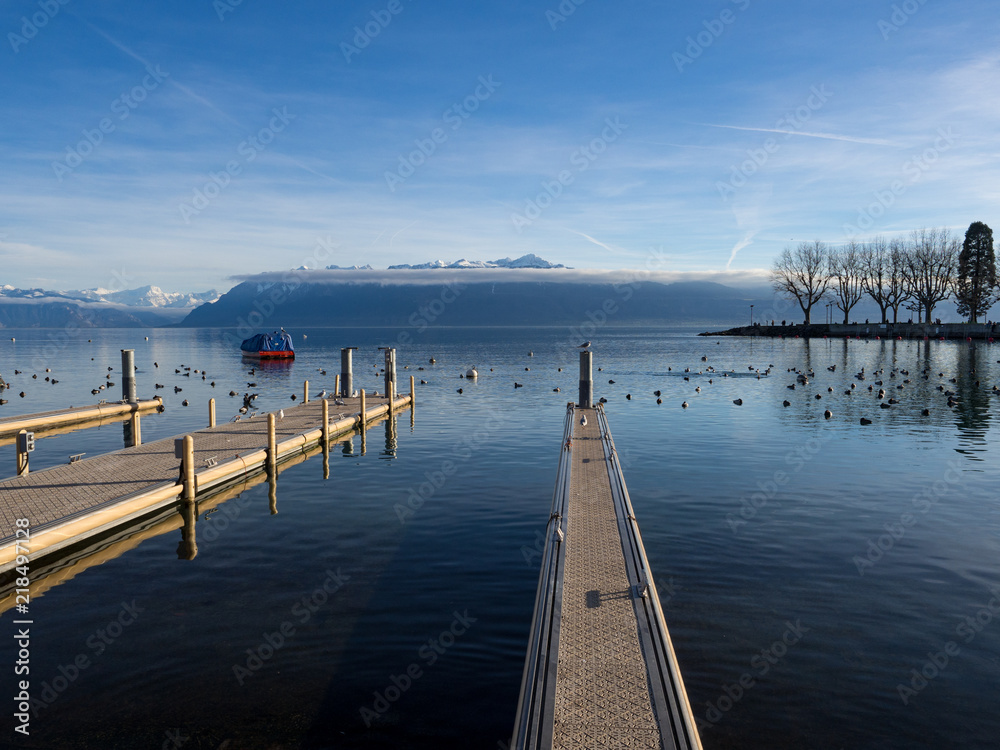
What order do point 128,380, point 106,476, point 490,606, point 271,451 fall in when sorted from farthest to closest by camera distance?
point 128,380
point 271,451
point 106,476
point 490,606

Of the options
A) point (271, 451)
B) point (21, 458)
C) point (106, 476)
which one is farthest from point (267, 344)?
point (106, 476)

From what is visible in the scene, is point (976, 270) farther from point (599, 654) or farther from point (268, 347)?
point (599, 654)

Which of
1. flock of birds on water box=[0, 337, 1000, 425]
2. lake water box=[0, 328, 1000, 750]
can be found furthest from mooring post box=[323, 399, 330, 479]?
flock of birds on water box=[0, 337, 1000, 425]

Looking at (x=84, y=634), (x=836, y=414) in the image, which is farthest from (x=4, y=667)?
(x=836, y=414)

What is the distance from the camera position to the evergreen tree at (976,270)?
128m

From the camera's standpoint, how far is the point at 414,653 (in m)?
11.5

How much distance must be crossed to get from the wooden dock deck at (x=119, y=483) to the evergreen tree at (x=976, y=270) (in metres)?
141

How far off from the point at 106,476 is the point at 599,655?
17.9 m

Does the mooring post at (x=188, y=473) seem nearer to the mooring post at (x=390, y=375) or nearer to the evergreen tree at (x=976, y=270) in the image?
the mooring post at (x=390, y=375)

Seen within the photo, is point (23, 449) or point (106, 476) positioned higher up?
point (23, 449)

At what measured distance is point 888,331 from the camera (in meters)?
146

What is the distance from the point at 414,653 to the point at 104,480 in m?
13.8

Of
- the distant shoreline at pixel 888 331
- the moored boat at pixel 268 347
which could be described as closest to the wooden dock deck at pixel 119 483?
the moored boat at pixel 268 347

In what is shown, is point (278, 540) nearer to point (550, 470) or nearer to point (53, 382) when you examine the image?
point (550, 470)
